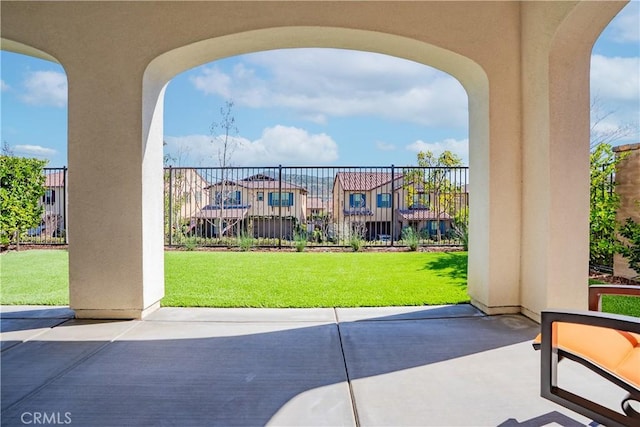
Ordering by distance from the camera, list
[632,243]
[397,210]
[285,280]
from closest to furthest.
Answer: [632,243]
[285,280]
[397,210]

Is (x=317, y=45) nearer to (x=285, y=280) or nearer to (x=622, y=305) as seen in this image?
(x=285, y=280)

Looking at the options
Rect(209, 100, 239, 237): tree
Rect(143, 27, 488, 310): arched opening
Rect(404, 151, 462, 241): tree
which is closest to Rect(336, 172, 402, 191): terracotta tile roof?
Rect(404, 151, 462, 241): tree

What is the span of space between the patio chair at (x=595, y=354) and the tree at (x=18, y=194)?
10.5 meters

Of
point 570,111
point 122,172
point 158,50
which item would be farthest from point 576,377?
point 158,50

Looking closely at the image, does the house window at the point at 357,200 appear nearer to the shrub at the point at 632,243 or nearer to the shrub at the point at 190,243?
the shrub at the point at 190,243

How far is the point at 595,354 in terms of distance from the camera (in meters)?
1.71

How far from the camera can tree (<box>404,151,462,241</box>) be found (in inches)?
380

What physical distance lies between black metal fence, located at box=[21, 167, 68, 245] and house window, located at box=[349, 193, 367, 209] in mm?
7739

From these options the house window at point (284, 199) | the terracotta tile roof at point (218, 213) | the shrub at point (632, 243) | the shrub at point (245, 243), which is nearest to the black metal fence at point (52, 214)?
the terracotta tile roof at point (218, 213)

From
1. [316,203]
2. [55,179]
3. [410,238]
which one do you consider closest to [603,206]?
[410,238]

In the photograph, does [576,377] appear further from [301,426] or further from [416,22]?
[416,22]

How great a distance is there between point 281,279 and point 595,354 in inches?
176

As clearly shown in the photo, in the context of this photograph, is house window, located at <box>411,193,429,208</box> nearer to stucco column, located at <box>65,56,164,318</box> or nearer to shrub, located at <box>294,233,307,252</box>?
shrub, located at <box>294,233,307,252</box>

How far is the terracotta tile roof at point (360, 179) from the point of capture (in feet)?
32.3
